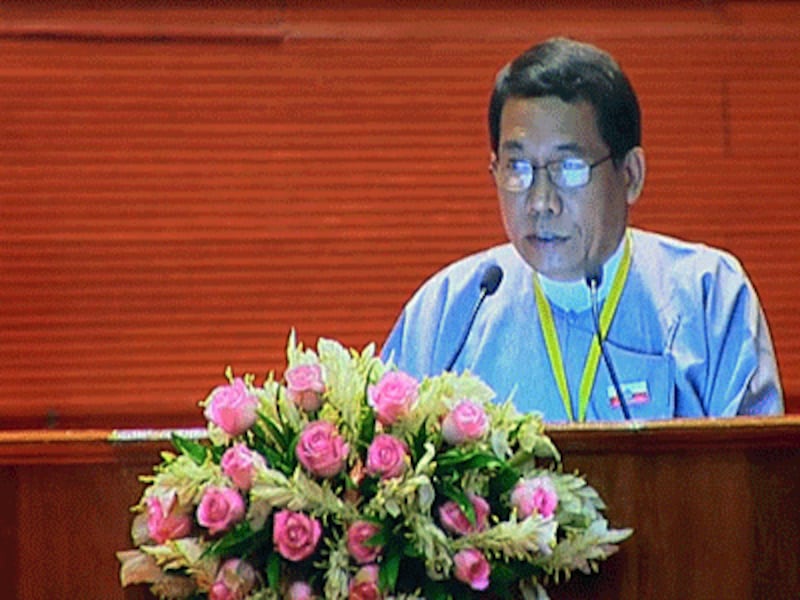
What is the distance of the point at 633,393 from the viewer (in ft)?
11.8

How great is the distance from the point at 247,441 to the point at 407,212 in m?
1.32

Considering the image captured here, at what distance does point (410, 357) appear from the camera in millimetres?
3707

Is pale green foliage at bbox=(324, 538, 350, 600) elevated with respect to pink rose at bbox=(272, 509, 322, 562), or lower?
lower

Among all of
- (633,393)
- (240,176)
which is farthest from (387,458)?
(240,176)

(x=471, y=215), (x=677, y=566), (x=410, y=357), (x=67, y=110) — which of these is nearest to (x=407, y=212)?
(x=471, y=215)

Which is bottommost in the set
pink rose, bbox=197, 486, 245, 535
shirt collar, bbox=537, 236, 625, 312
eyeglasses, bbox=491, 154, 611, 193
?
pink rose, bbox=197, 486, 245, 535

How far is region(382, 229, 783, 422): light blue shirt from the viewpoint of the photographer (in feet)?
11.8

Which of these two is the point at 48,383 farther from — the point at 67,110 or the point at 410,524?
the point at 410,524

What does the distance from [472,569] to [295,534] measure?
0.82 feet

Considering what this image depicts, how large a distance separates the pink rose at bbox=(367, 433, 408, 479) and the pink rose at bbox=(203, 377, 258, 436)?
0.19m

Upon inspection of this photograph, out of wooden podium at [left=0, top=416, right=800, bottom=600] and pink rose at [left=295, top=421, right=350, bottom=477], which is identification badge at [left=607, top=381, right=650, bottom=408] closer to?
wooden podium at [left=0, top=416, right=800, bottom=600]

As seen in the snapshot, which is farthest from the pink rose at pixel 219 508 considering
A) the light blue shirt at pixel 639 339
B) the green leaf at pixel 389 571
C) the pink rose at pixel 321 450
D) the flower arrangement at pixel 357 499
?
the light blue shirt at pixel 639 339

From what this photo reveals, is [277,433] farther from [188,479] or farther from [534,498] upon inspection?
[534,498]

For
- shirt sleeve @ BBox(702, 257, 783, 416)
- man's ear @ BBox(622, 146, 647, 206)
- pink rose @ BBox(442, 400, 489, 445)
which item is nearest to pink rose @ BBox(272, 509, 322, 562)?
pink rose @ BBox(442, 400, 489, 445)
